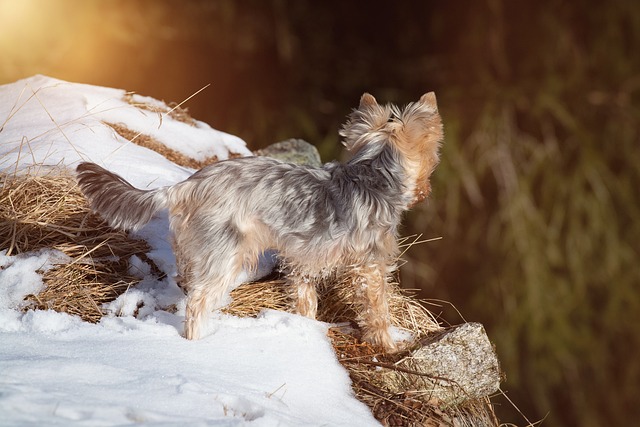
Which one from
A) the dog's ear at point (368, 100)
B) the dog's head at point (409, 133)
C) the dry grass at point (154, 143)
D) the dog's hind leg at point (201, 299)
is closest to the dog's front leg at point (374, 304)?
the dog's head at point (409, 133)

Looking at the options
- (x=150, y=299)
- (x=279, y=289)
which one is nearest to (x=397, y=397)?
(x=279, y=289)

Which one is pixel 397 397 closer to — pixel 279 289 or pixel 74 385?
pixel 279 289

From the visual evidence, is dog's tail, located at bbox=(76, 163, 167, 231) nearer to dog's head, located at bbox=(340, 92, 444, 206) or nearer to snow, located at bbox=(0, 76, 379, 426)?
snow, located at bbox=(0, 76, 379, 426)

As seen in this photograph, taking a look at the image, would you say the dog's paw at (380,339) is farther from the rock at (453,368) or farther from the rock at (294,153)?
the rock at (294,153)

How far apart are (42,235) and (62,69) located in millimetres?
4065

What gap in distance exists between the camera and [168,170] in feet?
13.3

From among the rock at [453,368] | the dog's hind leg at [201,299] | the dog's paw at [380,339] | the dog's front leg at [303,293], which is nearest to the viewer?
the dog's hind leg at [201,299]

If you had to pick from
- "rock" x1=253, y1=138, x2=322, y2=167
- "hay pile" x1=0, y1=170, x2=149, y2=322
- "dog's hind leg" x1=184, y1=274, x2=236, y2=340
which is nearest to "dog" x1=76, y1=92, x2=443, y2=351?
"dog's hind leg" x1=184, y1=274, x2=236, y2=340

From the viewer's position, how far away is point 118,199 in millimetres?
3047

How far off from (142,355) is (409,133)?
5.15 feet

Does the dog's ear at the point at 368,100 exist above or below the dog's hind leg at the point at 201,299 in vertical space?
above

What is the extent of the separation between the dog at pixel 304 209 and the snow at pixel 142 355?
19 centimetres

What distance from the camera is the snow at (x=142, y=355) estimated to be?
2.24 metres

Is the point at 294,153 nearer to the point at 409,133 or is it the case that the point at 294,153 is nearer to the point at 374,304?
the point at 409,133
